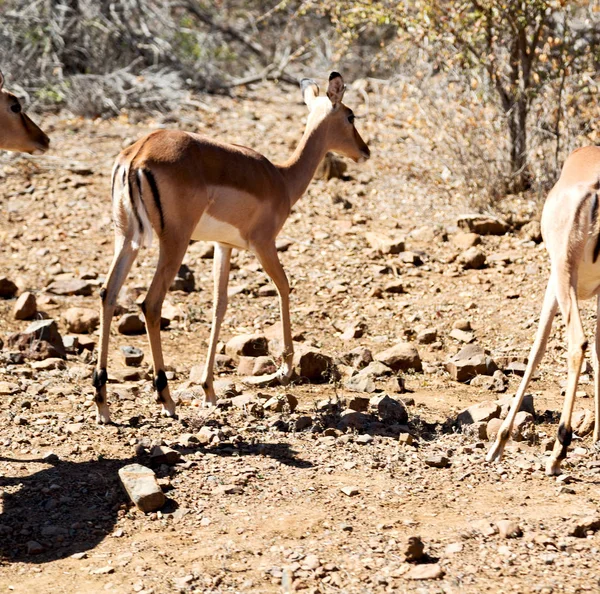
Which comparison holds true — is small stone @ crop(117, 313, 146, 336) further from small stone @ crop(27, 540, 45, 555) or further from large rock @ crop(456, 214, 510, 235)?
small stone @ crop(27, 540, 45, 555)

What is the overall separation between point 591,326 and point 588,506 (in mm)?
3326

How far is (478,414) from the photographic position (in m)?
5.99

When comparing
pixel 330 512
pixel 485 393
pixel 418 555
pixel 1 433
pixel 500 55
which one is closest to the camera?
pixel 418 555

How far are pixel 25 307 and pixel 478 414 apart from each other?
4.18 m

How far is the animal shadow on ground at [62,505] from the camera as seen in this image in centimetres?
457

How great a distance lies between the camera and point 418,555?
166 inches

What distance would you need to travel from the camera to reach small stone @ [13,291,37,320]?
8275mm

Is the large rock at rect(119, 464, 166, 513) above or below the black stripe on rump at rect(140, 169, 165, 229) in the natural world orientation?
below

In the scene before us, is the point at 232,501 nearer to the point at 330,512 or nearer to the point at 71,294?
the point at 330,512

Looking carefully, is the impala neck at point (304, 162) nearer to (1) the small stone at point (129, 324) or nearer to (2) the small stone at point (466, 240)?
(1) the small stone at point (129, 324)

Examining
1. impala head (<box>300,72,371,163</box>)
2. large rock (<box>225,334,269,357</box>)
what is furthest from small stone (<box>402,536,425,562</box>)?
impala head (<box>300,72,371,163</box>)

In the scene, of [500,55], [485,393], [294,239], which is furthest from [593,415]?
[500,55]

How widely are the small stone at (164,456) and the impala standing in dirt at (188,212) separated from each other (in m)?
0.80

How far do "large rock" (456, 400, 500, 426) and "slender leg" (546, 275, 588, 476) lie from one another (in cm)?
81
